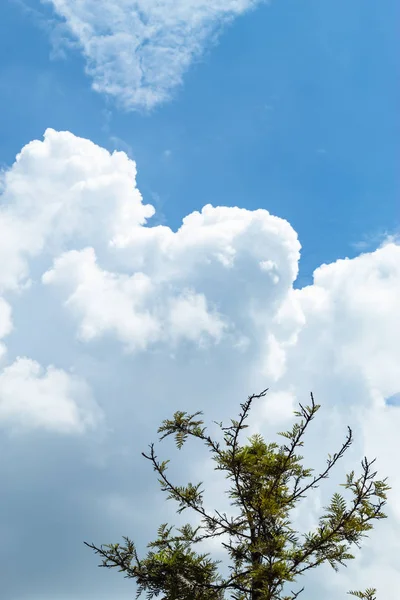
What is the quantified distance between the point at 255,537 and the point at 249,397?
4.24 m

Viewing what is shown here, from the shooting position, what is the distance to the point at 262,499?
11812mm

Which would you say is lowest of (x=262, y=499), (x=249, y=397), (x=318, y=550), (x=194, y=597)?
(x=194, y=597)

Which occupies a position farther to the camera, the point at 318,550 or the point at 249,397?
the point at 318,550

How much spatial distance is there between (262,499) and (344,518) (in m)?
1.77

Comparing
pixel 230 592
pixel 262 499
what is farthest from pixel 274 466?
pixel 230 592

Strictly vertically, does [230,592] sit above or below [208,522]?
below

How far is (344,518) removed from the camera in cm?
1166

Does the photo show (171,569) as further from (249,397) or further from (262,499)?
(249,397)

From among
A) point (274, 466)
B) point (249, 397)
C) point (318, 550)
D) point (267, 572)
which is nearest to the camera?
point (249, 397)

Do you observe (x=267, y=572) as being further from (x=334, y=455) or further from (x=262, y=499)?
(x=334, y=455)

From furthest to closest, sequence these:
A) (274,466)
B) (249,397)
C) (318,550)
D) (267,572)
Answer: (274,466), (318,550), (267,572), (249,397)

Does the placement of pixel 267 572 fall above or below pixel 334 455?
below

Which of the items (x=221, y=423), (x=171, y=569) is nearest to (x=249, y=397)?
(x=221, y=423)

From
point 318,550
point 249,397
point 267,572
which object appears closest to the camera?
point 249,397
